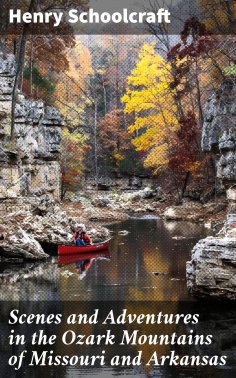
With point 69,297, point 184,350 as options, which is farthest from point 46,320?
point 184,350

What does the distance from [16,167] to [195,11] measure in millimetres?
Answer: 13146

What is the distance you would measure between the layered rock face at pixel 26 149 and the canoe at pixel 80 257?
143 inches

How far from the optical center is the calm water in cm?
830

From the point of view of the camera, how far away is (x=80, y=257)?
58.5ft

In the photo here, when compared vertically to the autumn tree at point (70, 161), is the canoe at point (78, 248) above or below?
below

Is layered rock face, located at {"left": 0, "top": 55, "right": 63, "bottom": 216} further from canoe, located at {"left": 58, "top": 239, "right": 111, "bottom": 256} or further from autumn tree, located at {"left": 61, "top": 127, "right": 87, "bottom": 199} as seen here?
autumn tree, located at {"left": 61, "top": 127, "right": 87, "bottom": 199}

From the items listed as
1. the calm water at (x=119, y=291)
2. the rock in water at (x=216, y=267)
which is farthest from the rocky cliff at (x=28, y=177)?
the rock in water at (x=216, y=267)

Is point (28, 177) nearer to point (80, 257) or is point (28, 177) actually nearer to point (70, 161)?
point (80, 257)

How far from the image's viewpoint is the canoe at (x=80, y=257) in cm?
1709

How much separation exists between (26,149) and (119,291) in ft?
44.8

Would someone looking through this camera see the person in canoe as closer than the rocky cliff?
No

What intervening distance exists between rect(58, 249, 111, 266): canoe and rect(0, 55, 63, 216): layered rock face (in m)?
3.62

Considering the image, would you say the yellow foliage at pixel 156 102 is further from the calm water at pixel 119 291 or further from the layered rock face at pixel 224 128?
the calm water at pixel 119 291

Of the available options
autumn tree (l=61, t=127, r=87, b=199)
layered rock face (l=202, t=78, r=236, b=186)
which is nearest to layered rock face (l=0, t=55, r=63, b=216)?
autumn tree (l=61, t=127, r=87, b=199)
